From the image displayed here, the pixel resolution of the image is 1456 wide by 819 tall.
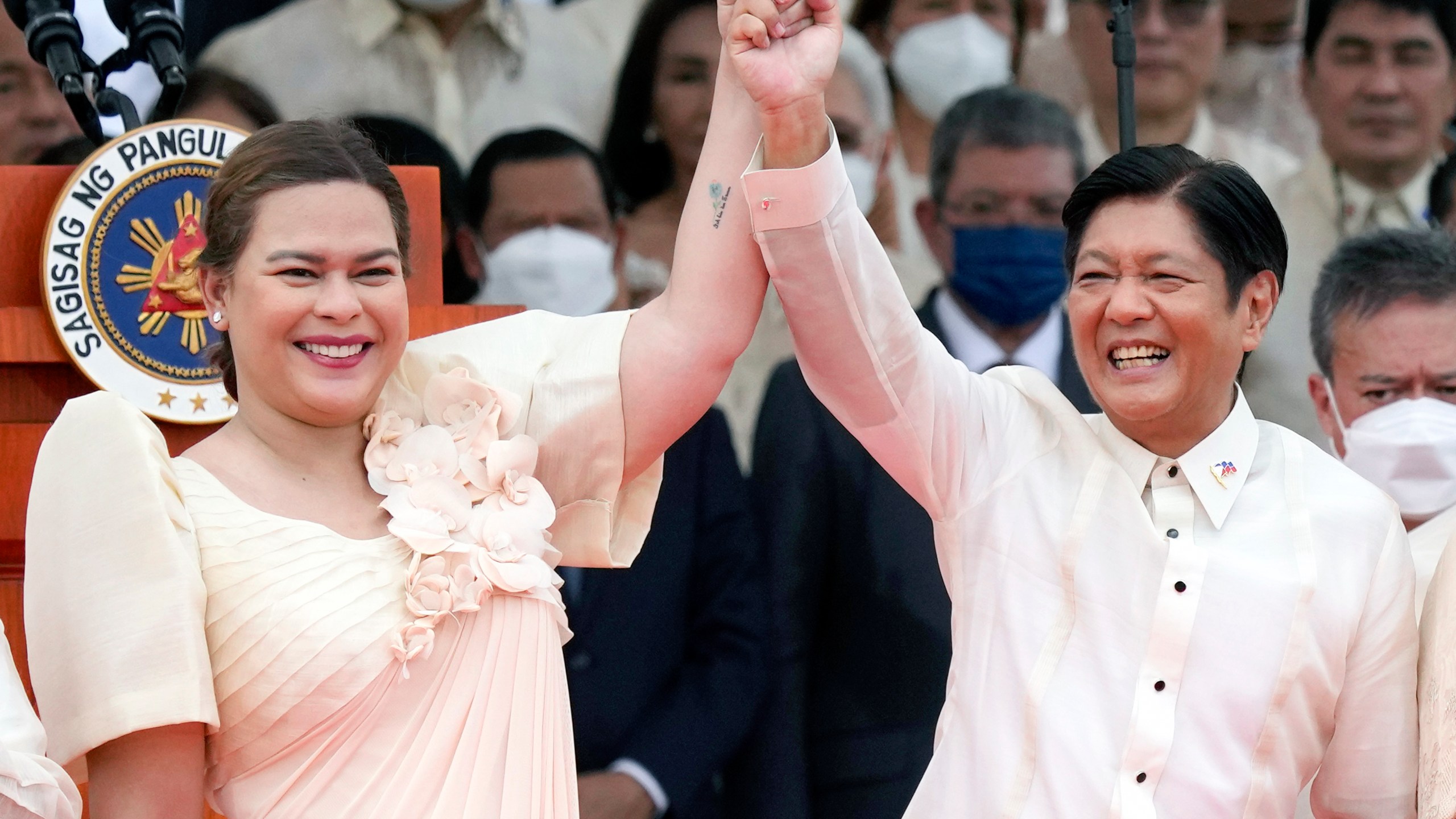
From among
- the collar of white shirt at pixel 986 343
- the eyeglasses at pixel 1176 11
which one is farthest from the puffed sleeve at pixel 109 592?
the eyeglasses at pixel 1176 11

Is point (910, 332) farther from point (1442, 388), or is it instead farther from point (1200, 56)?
point (1200, 56)

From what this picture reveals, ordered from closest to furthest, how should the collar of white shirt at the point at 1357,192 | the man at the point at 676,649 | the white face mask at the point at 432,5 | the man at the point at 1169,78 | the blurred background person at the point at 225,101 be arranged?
the man at the point at 676,649 → the blurred background person at the point at 225,101 → the white face mask at the point at 432,5 → the man at the point at 1169,78 → the collar of white shirt at the point at 1357,192

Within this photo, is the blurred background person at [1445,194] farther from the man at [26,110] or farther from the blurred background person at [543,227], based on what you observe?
the man at [26,110]

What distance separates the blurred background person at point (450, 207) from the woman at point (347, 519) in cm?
204

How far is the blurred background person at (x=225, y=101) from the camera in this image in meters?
4.03

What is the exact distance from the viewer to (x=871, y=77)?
4.59m

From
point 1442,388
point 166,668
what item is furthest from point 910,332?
point 1442,388

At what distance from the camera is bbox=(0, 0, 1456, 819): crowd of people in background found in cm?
349

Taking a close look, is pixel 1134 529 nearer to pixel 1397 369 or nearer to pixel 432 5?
pixel 1397 369

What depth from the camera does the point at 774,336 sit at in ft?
14.4

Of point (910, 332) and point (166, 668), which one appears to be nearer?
point (166, 668)

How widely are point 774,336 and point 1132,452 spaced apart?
2.15m

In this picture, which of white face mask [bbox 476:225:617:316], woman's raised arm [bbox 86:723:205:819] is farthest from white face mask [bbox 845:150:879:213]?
woman's raised arm [bbox 86:723:205:819]

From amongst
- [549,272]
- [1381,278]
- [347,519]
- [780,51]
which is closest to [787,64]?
[780,51]
